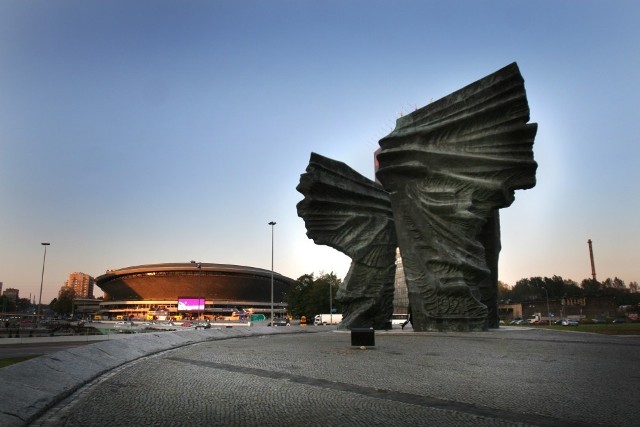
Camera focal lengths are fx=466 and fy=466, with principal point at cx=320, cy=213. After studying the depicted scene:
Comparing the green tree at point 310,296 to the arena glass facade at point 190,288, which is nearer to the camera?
the green tree at point 310,296

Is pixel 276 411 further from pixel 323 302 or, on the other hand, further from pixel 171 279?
pixel 171 279

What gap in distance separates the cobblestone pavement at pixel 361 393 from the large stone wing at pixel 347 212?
2024 centimetres

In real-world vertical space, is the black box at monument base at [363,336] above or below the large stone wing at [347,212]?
below

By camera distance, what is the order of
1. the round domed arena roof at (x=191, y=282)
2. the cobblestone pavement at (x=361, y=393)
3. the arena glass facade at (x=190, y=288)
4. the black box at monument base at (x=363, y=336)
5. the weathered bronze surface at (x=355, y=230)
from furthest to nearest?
the round domed arena roof at (x=191, y=282) < the arena glass facade at (x=190, y=288) < the weathered bronze surface at (x=355, y=230) < the black box at monument base at (x=363, y=336) < the cobblestone pavement at (x=361, y=393)

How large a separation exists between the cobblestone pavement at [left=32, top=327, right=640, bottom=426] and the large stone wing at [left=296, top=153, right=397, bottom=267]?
66.4ft

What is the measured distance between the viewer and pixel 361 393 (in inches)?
292

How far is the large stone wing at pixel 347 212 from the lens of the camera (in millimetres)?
32719

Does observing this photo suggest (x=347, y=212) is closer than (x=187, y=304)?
Yes

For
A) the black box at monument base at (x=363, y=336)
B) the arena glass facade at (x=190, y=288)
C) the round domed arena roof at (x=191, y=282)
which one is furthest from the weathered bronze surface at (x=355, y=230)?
the round domed arena roof at (x=191, y=282)

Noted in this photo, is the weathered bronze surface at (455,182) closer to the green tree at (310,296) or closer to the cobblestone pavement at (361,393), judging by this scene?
the cobblestone pavement at (361,393)

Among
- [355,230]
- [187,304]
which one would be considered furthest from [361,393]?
[187,304]

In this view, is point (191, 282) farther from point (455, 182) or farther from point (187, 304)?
point (455, 182)

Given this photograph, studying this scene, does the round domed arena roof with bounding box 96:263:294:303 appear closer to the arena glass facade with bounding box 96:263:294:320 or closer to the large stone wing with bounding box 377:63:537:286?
the arena glass facade with bounding box 96:263:294:320

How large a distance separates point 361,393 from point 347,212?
26.8 m
